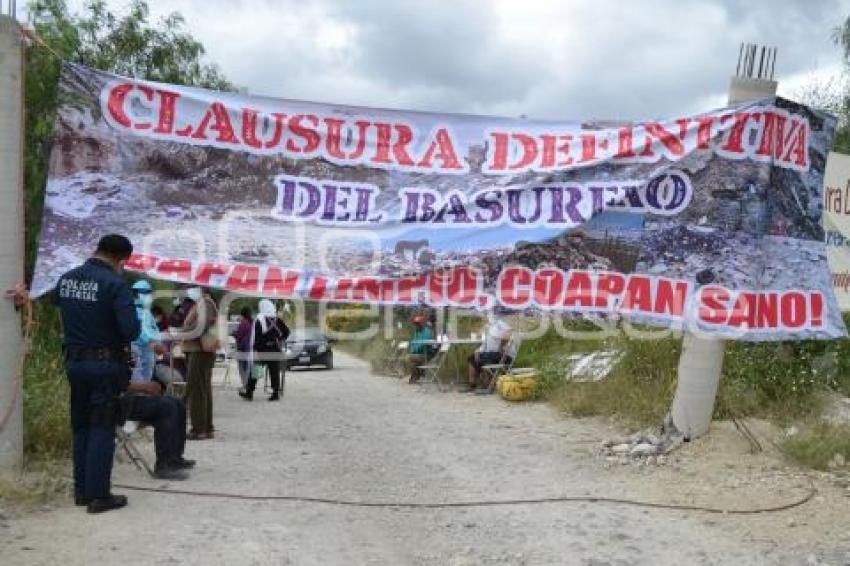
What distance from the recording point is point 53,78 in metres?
9.42

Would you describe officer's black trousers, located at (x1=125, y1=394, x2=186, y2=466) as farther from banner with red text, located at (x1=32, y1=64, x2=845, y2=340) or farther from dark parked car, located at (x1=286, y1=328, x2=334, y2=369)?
dark parked car, located at (x1=286, y1=328, x2=334, y2=369)

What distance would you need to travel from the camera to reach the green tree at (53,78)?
7012 mm

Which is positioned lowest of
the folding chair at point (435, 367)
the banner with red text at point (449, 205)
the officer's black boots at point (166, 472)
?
the folding chair at point (435, 367)

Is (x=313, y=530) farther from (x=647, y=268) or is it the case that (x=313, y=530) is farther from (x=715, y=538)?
(x=647, y=268)

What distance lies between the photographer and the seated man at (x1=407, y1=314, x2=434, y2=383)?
18.0m

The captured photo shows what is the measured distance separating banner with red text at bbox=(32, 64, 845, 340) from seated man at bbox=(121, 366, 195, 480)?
2.97 feet

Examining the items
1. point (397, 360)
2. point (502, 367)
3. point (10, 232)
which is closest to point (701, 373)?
point (10, 232)

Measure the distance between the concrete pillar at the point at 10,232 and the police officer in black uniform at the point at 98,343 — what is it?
734 mm

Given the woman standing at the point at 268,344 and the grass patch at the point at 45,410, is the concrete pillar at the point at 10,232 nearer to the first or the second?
the grass patch at the point at 45,410

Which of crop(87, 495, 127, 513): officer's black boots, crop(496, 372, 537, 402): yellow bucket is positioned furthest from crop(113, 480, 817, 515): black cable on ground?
crop(496, 372, 537, 402): yellow bucket

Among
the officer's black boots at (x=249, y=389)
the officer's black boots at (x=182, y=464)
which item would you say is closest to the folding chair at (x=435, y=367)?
the officer's black boots at (x=249, y=389)

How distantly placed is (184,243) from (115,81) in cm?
134

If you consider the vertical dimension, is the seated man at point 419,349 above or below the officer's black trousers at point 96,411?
below

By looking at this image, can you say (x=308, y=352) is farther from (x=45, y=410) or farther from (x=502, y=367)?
(x=45, y=410)
